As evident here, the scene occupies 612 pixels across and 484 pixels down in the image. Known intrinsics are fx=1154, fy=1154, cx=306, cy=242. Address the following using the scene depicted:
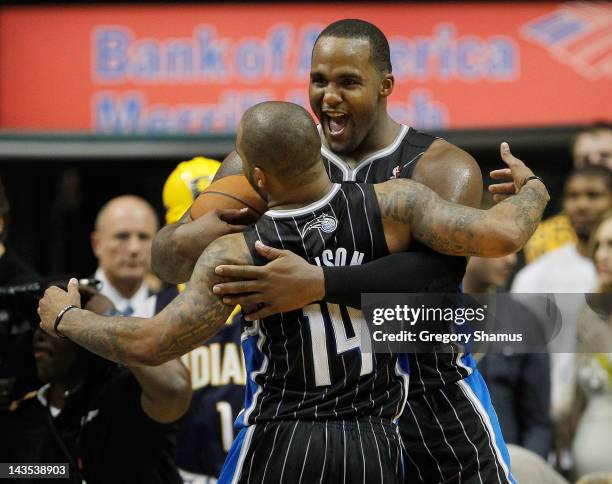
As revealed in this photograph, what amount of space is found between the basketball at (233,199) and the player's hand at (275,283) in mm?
313

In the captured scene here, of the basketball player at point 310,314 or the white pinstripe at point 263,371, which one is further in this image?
the white pinstripe at point 263,371

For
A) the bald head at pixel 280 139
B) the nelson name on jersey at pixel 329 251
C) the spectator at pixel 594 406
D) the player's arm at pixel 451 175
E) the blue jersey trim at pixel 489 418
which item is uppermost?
the bald head at pixel 280 139

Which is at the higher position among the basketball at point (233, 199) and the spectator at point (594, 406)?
the basketball at point (233, 199)

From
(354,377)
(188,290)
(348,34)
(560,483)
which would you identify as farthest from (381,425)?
(560,483)

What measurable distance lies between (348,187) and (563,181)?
168 inches

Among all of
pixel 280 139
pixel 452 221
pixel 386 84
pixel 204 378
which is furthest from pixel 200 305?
pixel 204 378

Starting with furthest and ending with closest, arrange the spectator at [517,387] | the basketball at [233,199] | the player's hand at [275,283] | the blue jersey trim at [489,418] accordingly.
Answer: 1. the spectator at [517,387]
2. the blue jersey trim at [489,418]
3. the basketball at [233,199]
4. the player's hand at [275,283]

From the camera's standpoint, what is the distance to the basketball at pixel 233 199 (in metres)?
4.09

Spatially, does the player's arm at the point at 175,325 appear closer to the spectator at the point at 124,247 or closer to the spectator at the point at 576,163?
the spectator at the point at 124,247

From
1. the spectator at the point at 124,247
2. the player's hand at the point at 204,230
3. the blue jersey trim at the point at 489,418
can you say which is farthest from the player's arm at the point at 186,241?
the spectator at the point at 124,247

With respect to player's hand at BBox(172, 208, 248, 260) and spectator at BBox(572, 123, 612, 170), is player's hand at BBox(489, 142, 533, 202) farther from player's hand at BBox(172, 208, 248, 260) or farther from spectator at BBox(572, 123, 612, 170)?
spectator at BBox(572, 123, 612, 170)

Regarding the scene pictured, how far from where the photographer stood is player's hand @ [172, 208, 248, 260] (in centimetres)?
399

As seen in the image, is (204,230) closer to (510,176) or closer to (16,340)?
(510,176)

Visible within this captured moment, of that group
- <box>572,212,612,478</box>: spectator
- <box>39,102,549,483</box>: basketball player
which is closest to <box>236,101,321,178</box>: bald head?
<box>39,102,549,483</box>: basketball player
